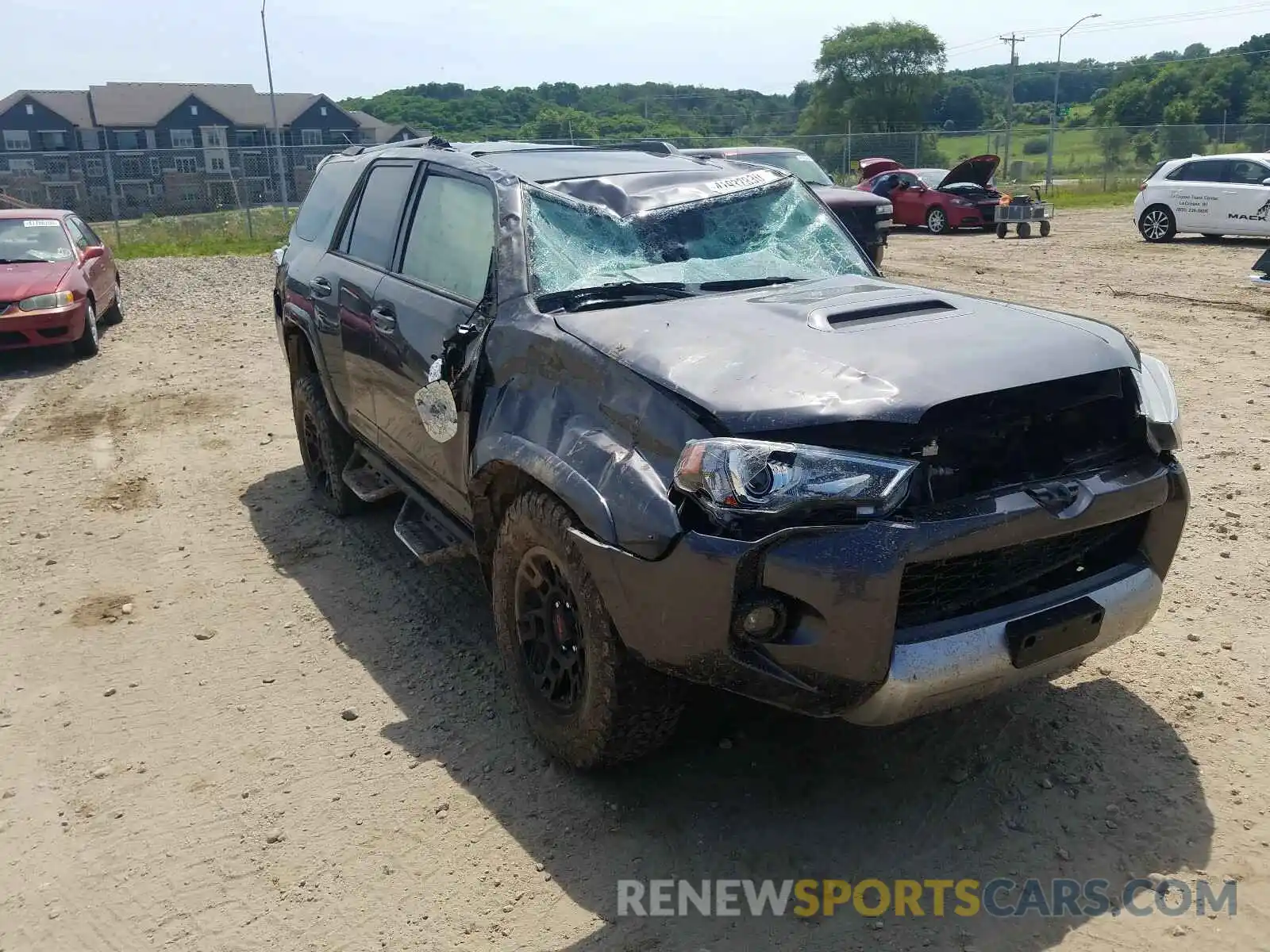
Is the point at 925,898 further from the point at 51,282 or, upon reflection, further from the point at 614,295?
the point at 51,282

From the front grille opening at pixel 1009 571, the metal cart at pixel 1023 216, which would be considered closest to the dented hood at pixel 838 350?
the front grille opening at pixel 1009 571

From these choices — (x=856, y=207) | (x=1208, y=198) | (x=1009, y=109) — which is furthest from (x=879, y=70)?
(x=856, y=207)

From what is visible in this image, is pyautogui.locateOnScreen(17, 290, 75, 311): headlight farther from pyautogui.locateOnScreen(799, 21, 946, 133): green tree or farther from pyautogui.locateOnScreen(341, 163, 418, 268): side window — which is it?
pyautogui.locateOnScreen(799, 21, 946, 133): green tree

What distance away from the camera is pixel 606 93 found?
83.9 m

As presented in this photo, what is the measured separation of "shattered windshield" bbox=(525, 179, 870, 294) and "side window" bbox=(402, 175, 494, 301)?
215 millimetres

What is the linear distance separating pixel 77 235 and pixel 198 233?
47.5 feet

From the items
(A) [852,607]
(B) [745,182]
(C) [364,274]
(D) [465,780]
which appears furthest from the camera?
(C) [364,274]

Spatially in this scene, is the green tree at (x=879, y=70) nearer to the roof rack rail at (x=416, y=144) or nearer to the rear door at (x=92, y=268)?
the rear door at (x=92, y=268)

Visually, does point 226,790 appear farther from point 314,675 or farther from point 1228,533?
point 1228,533

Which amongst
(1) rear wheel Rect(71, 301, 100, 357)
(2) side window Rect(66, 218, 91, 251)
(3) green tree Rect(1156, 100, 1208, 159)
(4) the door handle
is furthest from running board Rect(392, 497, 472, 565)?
(3) green tree Rect(1156, 100, 1208, 159)

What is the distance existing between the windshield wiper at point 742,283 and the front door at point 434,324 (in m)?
→ 0.82

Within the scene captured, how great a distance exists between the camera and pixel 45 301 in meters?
11.1

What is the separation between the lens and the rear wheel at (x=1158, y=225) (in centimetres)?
1866

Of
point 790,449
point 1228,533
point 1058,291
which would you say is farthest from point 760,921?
point 1058,291
